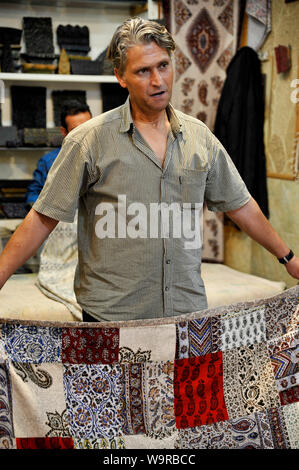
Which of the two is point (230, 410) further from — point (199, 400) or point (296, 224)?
point (296, 224)

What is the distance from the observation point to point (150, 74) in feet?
5.35

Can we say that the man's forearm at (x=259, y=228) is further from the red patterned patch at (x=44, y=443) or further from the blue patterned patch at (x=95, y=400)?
the red patterned patch at (x=44, y=443)

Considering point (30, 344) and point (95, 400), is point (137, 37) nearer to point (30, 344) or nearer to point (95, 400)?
point (30, 344)

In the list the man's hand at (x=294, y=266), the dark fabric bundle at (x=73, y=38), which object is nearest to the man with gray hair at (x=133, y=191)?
the man's hand at (x=294, y=266)

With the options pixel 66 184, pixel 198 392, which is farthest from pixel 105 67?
pixel 198 392

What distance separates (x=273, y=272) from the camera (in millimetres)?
3623

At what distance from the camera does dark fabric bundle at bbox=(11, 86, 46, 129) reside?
3.92 m

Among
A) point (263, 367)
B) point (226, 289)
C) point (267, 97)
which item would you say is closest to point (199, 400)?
point (263, 367)

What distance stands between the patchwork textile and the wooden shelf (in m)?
2.37

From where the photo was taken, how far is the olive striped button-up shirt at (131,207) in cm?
169

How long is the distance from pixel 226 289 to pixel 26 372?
185 cm

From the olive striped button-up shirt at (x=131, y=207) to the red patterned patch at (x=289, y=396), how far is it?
40 centimetres

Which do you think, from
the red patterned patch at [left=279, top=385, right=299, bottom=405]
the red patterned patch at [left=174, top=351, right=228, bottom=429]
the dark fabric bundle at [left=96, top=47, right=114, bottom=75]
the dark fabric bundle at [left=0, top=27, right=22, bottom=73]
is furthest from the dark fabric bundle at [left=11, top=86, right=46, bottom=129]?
the red patterned patch at [left=279, top=385, right=299, bottom=405]

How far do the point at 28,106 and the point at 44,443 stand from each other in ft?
9.12
